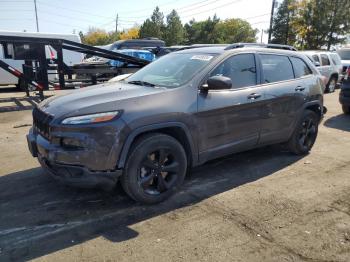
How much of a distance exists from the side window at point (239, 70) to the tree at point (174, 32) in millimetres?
55247

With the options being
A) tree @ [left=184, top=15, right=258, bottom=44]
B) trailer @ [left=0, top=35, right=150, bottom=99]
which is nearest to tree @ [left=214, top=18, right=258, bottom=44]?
tree @ [left=184, top=15, right=258, bottom=44]

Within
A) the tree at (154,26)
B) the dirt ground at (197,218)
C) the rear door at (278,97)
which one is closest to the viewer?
the dirt ground at (197,218)

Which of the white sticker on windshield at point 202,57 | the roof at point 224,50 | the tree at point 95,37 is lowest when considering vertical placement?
the white sticker on windshield at point 202,57

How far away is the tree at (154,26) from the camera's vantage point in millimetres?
58844

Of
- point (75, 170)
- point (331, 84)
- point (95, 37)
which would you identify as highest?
point (95, 37)

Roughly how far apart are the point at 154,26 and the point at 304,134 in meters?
56.1

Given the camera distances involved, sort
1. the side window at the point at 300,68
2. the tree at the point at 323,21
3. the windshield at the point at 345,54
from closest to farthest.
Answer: the side window at the point at 300,68 → the windshield at the point at 345,54 → the tree at the point at 323,21

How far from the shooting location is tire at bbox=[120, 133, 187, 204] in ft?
12.5

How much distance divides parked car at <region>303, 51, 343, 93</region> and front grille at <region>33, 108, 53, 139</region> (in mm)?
12778

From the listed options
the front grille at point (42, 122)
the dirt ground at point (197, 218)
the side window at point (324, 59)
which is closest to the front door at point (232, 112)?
the dirt ground at point (197, 218)

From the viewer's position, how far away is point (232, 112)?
4574 mm

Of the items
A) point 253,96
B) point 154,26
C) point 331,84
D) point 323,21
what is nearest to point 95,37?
point 154,26

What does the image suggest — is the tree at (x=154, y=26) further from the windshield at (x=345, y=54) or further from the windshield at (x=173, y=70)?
the windshield at (x=173, y=70)

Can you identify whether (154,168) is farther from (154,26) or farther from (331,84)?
(154,26)
